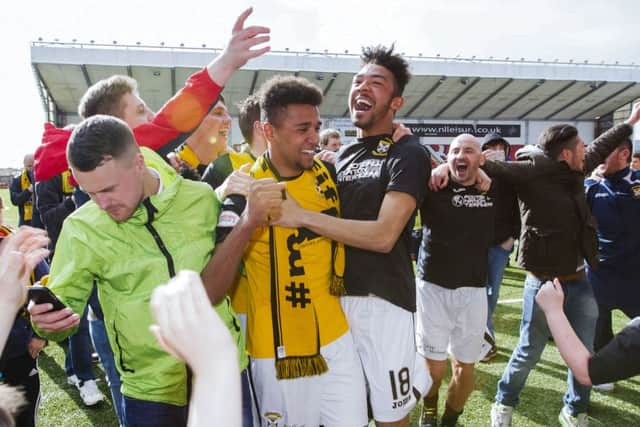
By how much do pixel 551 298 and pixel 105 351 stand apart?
2750 mm

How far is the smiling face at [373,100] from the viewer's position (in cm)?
278

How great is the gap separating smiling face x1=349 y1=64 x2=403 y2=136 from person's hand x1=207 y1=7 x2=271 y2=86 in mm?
667

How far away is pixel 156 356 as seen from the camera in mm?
2107

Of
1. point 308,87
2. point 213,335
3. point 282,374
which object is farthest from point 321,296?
point 213,335

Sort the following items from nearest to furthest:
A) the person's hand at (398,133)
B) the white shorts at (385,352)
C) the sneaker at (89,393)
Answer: the white shorts at (385,352) < the person's hand at (398,133) < the sneaker at (89,393)

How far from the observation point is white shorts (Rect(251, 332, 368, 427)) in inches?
95.0

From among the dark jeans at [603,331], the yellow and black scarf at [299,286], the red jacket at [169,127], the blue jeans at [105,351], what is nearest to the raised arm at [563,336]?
the yellow and black scarf at [299,286]

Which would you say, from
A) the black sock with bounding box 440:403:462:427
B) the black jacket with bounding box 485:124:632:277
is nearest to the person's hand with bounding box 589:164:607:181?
the black jacket with bounding box 485:124:632:277

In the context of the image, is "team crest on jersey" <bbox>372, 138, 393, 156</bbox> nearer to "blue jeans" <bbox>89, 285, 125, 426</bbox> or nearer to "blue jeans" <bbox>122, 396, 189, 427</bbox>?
"blue jeans" <bbox>122, 396, 189, 427</bbox>

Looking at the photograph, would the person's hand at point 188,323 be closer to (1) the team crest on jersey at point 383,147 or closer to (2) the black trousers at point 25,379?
(1) the team crest on jersey at point 383,147

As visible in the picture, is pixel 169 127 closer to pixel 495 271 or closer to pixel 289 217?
pixel 289 217

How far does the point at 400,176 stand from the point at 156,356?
1.55m

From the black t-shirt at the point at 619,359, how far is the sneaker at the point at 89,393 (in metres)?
4.24

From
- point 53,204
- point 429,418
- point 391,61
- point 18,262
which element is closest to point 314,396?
point 18,262
